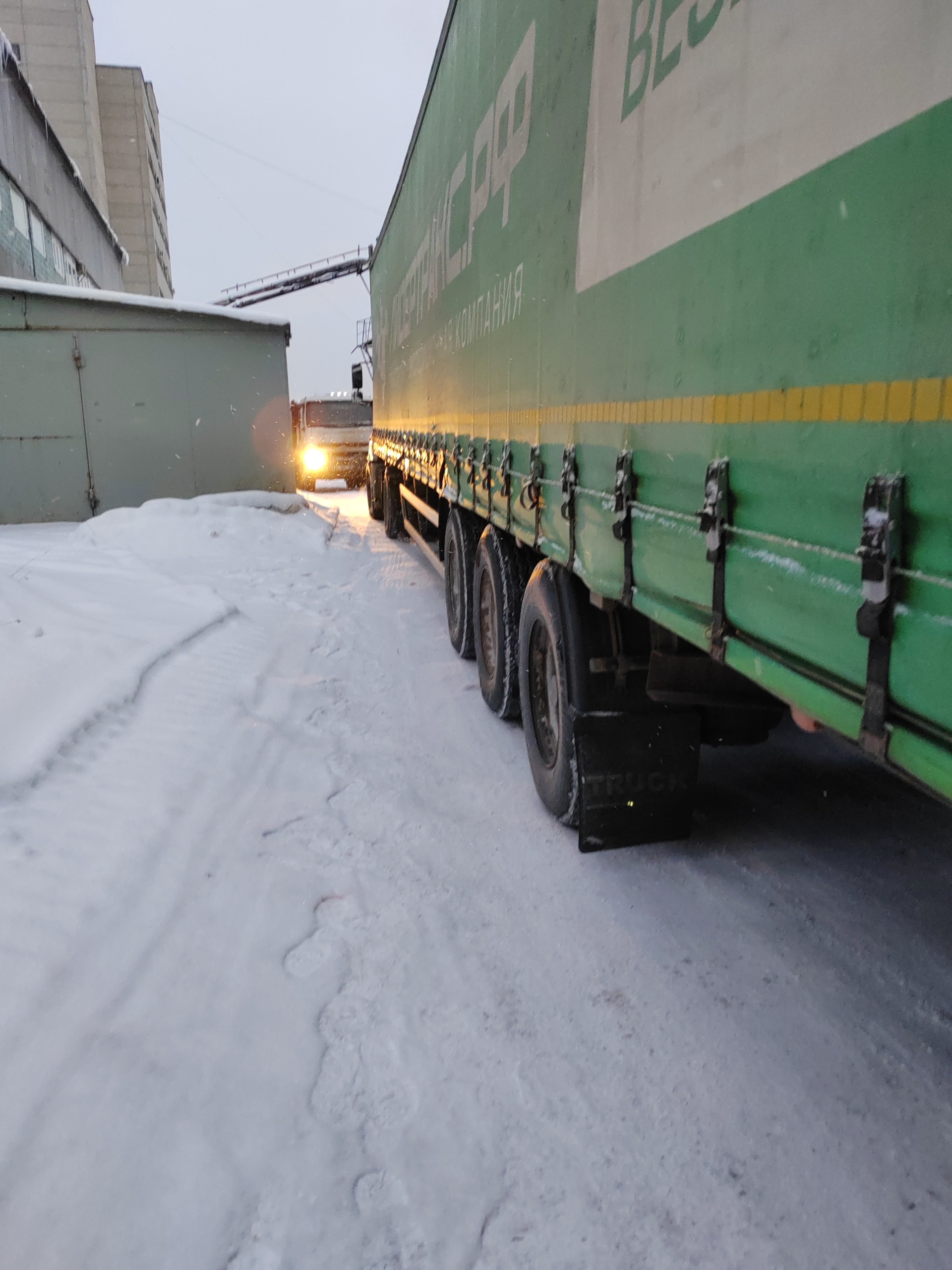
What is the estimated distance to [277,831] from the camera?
3.72 m

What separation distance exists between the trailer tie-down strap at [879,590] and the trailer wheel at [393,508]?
12267mm

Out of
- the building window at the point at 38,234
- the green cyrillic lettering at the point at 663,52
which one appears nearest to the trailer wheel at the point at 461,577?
the green cyrillic lettering at the point at 663,52

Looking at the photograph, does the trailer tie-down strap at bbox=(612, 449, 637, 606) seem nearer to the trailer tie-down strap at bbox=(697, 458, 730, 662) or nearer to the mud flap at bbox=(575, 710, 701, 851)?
the trailer tie-down strap at bbox=(697, 458, 730, 662)

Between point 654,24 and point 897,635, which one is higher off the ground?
point 654,24

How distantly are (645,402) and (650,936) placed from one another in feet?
6.28

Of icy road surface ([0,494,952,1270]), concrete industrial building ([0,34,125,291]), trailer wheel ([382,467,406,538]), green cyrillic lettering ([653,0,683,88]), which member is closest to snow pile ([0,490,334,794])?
icy road surface ([0,494,952,1270])

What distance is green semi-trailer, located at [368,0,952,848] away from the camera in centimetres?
134

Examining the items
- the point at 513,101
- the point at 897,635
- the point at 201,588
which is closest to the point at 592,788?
the point at 897,635

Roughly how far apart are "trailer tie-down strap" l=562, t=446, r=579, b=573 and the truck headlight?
64.1 feet

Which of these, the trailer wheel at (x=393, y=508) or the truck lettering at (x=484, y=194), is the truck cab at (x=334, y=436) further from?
the truck lettering at (x=484, y=194)

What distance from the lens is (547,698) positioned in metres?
4.04

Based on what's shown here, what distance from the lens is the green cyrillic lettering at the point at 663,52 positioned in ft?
6.86

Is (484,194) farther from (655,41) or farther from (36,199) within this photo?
(36,199)

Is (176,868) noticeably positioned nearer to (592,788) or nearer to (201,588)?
(592,788)
